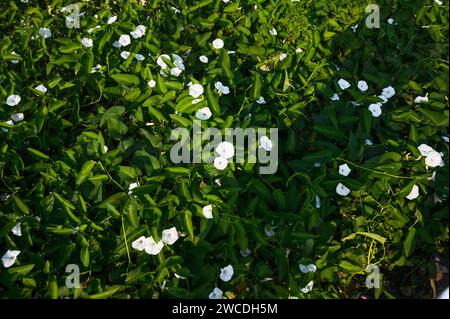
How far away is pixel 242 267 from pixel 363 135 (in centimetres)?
82

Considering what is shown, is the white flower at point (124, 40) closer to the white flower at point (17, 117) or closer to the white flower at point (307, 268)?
the white flower at point (17, 117)

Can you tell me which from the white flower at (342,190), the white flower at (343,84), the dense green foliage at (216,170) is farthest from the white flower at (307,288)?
the white flower at (343,84)

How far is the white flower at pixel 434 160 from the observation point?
1.81 m

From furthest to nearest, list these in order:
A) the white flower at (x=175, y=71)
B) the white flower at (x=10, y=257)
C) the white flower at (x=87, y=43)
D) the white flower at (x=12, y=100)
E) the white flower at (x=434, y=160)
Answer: the white flower at (x=87, y=43) → the white flower at (x=175, y=71) → the white flower at (x=12, y=100) → the white flower at (x=434, y=160) → the white flower at (x=10, y=257)

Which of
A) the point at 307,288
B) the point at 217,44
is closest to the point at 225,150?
the point at 307,288

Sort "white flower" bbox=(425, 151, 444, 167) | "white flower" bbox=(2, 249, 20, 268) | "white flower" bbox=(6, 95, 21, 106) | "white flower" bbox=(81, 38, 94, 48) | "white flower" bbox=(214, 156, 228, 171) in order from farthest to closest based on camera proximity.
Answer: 1. "white flower" bbox=(81, 38, 94, 48)
2. "white flower" bbox=(6, 95, 21, 106)
3. "white flower" bbox=(425, 151, 444, 167)
4. "white flower" bbox=(214, 156, 228, 171)
5. "white flower" bbox=(2, 249, 20, 268)

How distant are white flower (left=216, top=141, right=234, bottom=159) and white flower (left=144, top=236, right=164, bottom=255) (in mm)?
435

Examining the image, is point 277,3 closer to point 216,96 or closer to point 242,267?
point 216,96

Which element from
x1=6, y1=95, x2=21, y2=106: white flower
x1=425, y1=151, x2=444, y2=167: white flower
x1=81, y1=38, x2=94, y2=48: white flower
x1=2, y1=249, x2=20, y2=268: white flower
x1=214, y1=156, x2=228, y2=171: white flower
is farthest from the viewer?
x1=81, y1=38, x2=94, y2=48: white flower

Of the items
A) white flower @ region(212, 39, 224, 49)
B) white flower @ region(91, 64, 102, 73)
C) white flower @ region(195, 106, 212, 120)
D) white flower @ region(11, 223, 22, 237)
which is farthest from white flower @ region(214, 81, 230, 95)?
white flower @ region(11, 223, 22, 237)

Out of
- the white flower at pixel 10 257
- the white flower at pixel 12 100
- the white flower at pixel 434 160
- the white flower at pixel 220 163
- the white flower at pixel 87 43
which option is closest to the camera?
the white flower at pixel 10 257

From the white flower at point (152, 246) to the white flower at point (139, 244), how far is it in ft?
0.04

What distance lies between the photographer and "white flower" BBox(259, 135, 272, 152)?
5.83 feet

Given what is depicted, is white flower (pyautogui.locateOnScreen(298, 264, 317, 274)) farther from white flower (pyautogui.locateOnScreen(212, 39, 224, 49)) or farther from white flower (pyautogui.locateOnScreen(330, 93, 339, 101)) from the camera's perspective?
white flower (pyautogui.locateOnScreen(212, 39, 224, 49))
